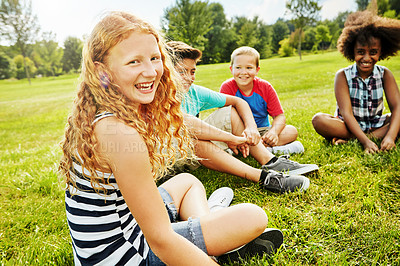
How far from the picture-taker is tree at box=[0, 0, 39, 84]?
125 feet

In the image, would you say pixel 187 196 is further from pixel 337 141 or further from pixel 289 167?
pixel 337 141

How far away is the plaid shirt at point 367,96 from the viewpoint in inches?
129

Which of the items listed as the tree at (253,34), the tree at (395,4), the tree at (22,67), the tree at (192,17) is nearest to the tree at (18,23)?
the tree at (22,67)

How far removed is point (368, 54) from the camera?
3219 millimetres

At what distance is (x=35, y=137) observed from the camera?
22.3 ft

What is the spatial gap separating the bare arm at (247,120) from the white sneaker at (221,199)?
643 millimetres

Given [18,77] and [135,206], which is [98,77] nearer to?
[135,206]

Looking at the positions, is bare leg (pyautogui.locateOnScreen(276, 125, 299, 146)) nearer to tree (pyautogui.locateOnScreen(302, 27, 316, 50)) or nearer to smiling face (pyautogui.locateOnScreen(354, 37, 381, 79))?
smiling face (pyautogui.locateOnScreen(354, 37, 381, 79))

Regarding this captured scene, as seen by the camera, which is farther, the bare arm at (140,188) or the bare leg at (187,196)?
the bare leg at (187,196)

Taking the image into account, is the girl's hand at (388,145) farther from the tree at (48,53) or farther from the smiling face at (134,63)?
the tree at (48,53)

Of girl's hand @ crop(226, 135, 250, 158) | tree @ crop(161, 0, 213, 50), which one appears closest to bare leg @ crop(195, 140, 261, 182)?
girl's hand @ crop(226, 135, 250, 158)

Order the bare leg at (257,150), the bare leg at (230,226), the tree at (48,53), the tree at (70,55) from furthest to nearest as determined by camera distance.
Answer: the tree at (70,55) → the tree at (48,53) → the bare leg at (257,150) → the bare leg at (230,226)

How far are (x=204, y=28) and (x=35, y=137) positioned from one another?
129 ft

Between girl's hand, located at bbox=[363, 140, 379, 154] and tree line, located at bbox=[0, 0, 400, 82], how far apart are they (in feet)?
92.3
